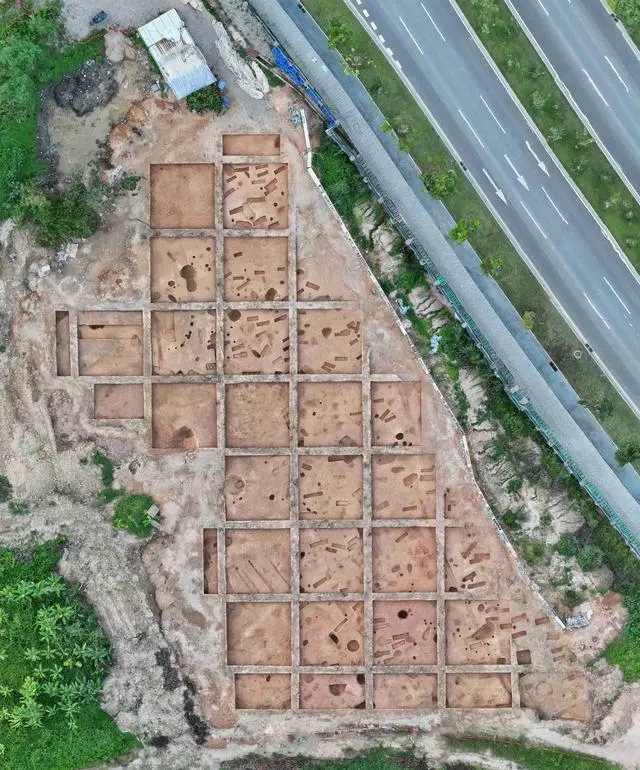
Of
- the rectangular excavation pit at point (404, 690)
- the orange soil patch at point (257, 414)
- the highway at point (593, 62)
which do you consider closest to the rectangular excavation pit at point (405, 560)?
the rectangular excavation pit at point (404, 690)

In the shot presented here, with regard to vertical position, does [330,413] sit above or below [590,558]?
above

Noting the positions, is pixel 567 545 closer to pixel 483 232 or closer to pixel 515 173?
pixel 483 232

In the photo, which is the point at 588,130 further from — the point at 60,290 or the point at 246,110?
the point at 60,290

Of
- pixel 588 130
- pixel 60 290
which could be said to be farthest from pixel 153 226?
pixel 588 130

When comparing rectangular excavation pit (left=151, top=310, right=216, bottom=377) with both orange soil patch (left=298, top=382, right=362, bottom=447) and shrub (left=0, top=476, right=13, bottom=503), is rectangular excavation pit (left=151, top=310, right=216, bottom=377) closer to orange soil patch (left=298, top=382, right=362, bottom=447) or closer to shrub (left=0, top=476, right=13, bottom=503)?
orange soil patch (left=298, top=382, right=362, bottom=447)

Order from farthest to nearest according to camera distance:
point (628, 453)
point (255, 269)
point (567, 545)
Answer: point (255, 269)
point (567, 545)
point (628, 453)

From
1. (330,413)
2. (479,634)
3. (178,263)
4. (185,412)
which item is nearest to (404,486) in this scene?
(330,413)
